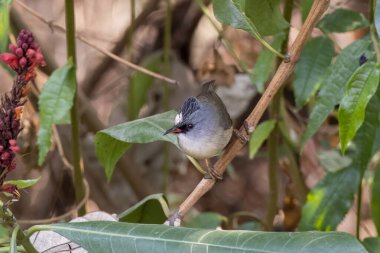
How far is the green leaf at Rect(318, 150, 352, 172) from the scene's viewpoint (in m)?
2.46

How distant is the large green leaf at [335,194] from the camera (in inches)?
85.8

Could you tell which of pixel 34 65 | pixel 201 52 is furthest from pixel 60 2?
pixel 34 65

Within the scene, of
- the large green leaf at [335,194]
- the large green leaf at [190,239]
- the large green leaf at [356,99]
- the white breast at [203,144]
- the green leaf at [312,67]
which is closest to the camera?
the large green leaf at [190,239]

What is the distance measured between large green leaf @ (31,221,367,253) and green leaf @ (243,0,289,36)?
28.0 inches

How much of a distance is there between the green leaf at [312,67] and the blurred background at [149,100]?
87 centimetres

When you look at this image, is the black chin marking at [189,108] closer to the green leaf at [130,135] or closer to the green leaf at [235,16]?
the green leaf at [130,135]

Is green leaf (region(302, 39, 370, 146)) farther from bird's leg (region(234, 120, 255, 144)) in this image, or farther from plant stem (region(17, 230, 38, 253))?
plant stem (region(17, 230, 38, 253))

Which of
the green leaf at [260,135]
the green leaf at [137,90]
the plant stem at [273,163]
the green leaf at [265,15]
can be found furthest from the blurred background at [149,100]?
the green leaf at [265,15]

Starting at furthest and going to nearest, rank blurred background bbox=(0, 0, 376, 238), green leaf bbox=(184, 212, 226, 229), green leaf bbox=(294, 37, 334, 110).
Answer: blurred background bbox=(0, 0, 376, 238), green leaf bbox=(184, 212, 226, 229), green leaf bbox=(294, 37, 334, 110)

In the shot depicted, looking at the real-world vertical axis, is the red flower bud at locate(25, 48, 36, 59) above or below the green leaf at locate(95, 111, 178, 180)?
above

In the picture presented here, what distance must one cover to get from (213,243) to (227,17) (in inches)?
21.3

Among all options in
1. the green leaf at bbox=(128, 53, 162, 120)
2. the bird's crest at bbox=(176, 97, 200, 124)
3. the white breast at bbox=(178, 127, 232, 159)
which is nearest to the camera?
the white breast at bbox=(178, 127, 232, 159)

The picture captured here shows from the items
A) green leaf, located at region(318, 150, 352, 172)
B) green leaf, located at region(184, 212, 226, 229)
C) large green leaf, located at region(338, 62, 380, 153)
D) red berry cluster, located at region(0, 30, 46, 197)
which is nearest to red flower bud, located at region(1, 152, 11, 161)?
red berry cluster, located at region(0, 30, 46, 197)

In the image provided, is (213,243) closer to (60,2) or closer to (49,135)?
(49,135)
